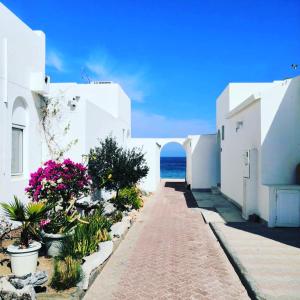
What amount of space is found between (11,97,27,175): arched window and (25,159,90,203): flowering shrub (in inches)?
66.1

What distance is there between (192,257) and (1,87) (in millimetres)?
5803

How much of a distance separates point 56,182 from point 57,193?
0.26 metres

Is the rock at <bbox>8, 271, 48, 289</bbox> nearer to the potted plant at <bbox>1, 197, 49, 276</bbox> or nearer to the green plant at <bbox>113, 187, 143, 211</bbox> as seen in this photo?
the potted plant at <bbox>1, 197, 49, 276</bbox>

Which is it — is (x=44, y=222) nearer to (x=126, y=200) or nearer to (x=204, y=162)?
(x=126, y=200)

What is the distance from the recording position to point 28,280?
17.2 feet

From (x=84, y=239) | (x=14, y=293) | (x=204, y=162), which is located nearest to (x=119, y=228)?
(x=84, y=239)

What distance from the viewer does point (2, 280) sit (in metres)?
4.91

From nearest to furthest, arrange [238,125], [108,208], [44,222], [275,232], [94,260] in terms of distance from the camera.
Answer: [94,260] < [44,222] < [275,232] < [108,208] < [238,125]

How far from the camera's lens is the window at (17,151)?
9.67m

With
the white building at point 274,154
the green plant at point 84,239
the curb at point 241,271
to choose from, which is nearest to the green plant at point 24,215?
the green plant at point 84,239

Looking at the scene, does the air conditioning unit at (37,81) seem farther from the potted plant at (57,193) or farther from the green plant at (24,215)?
the green plant at (24,215)

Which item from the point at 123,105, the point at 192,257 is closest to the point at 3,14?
the point at 192,257

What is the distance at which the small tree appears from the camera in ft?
39.5

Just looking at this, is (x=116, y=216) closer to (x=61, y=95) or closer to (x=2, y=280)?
(x=61, y=95)
